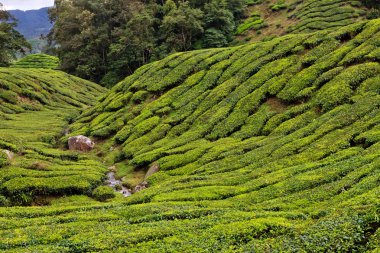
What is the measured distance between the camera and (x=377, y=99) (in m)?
31.0

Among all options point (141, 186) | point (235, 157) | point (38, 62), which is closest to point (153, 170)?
point (141, 186)

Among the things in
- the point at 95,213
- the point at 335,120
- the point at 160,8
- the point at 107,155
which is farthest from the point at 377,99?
the point at 160,8

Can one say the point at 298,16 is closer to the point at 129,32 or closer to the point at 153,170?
the point at 129,32

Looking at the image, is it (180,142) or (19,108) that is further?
(19,108)

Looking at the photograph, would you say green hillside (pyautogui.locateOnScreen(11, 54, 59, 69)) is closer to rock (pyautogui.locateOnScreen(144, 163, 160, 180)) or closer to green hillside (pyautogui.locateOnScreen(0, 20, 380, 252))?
green hillside (pyautogui.locateOnScreen(0, 20, 380, 252))

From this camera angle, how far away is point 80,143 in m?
44.7

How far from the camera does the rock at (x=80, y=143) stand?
146 feet

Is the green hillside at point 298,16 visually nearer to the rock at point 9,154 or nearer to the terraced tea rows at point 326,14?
the terraced tea rows at point 326,14

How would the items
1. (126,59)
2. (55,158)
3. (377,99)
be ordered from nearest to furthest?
1. (377,99)
2. (55,158)
3. (126,59)

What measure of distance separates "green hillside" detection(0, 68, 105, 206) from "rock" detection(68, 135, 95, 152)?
2.46 m

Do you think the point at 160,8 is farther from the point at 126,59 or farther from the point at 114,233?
the point at 114,233

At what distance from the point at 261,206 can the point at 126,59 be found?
231ft

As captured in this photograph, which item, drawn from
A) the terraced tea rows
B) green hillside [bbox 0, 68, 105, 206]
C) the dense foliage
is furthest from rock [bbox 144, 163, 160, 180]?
the terraced tea rows

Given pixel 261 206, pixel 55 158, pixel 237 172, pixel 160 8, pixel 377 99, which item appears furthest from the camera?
pixel 160 8
